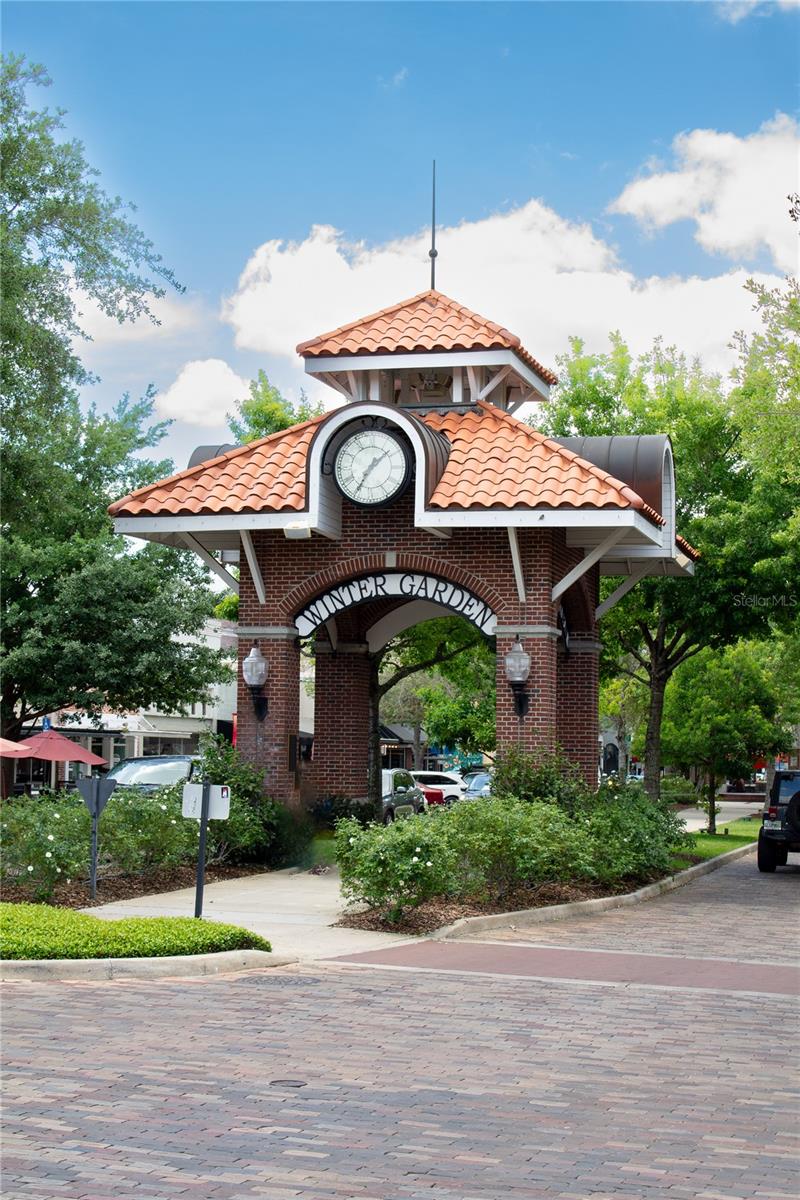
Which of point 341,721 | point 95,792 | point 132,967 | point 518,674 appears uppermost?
point 518,674

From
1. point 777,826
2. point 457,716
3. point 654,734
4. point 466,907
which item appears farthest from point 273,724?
point 457,716

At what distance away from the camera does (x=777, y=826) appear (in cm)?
2661

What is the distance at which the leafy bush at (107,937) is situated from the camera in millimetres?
11773

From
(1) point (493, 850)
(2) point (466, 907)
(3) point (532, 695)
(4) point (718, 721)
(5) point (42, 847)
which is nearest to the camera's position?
(5) point (42, 847)

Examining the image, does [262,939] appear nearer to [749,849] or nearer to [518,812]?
[518,812]

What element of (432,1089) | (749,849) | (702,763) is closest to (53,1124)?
(432,1089)

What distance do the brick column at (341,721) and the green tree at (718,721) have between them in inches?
606

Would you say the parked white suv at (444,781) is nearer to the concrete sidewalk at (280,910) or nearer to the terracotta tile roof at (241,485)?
the terracotta tile roof at (241,485)

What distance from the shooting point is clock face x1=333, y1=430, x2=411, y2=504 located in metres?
20.1

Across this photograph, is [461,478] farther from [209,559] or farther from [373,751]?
[373,751]

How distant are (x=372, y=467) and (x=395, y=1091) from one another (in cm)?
1304

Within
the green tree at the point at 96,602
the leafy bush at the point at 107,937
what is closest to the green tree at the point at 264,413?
the green tree at the point at 96,602

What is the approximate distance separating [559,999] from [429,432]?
10461 millimetres

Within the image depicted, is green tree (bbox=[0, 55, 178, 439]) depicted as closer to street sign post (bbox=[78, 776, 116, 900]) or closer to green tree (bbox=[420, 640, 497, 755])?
street sign post (bbox=[78, 776, 116, 900])
